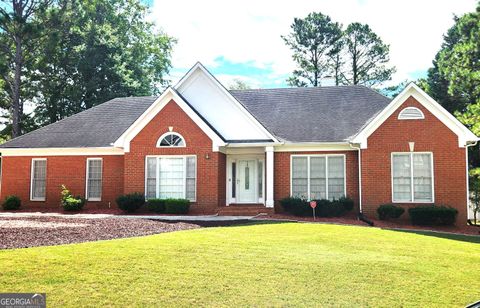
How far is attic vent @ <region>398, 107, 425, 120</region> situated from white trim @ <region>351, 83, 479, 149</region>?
→ 0.33m

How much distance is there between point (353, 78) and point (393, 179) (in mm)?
31444

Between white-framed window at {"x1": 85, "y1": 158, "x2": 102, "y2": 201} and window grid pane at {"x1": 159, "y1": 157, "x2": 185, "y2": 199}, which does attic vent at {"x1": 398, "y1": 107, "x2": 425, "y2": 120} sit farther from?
white-framed window at {"x1": 85, "y1": 158, "x2": 102, "y2": 201}

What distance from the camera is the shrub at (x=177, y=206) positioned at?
2064 cm

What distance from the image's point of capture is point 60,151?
2422 cm

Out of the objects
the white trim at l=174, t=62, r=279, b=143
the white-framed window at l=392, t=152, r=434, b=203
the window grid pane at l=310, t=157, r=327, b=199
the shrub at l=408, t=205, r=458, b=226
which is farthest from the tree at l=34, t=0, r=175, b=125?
the shrub at l=408, t=205, r=458, b=226

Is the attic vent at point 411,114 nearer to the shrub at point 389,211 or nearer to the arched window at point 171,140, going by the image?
the shrub at point 389,211

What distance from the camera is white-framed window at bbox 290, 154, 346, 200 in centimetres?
2128

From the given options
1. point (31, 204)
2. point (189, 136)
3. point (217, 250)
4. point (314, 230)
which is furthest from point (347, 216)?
Result: point (31, 204)

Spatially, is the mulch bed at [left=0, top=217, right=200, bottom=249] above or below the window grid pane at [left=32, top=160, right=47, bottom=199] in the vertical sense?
below

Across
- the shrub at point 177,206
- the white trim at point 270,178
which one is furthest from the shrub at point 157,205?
the white trim at point 270,178

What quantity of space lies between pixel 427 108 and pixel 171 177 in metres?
12.3

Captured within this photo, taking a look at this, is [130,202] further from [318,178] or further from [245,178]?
[318,178]

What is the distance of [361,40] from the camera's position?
48.8m

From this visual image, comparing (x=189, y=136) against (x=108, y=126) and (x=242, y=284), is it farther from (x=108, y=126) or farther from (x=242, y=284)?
(x=242, y=284)
